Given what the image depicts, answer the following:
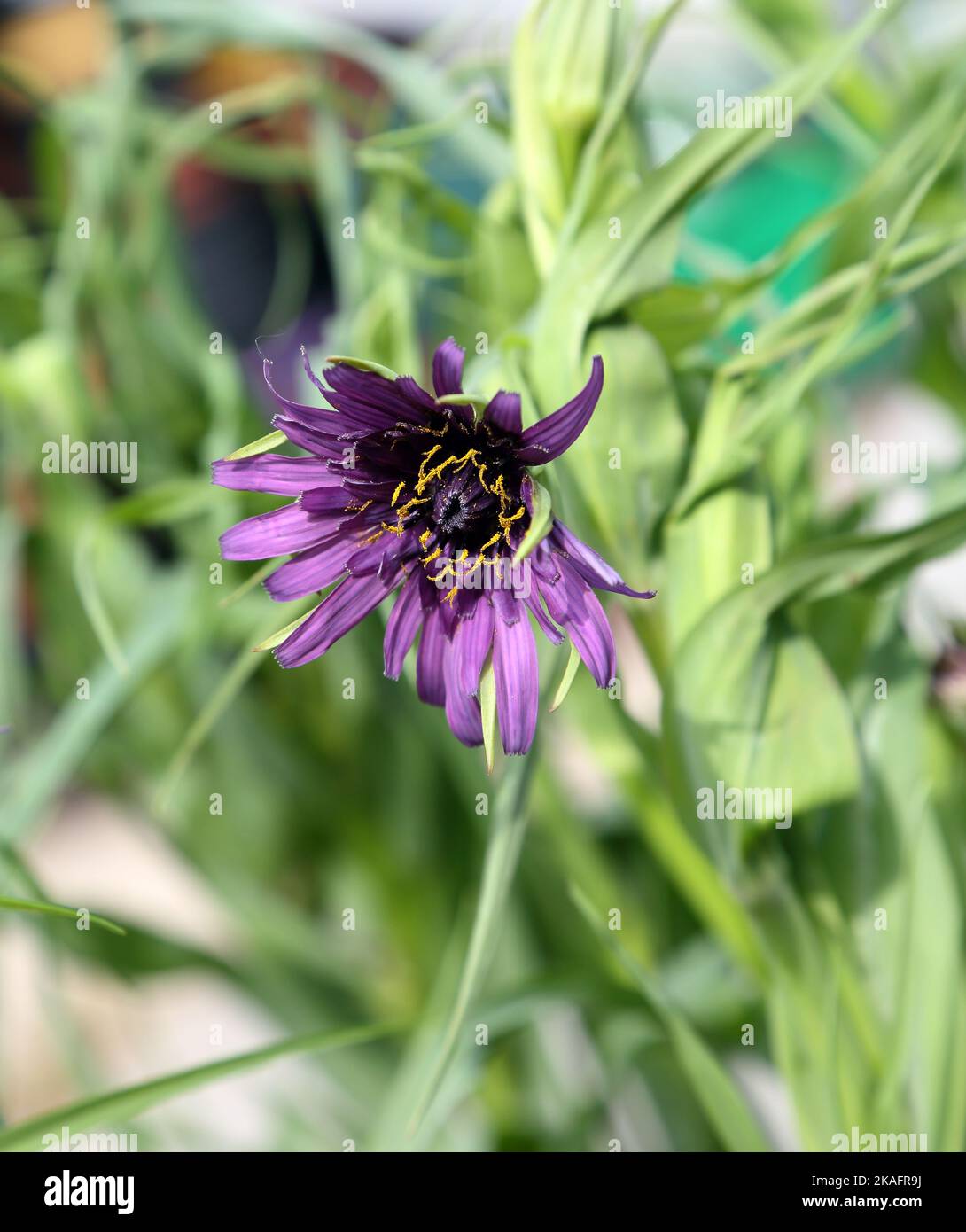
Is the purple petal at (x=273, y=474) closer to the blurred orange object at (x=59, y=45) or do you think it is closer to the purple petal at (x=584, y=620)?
the purple petal at (x=584, y=620)

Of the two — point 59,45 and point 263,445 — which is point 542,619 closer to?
point 263,445

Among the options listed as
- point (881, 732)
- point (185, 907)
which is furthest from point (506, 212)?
point (185, 907)

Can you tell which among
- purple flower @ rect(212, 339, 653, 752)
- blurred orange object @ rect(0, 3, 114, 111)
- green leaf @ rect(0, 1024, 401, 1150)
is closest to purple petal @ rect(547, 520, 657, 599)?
purple flower @ rect(212, 339, 653, 752)

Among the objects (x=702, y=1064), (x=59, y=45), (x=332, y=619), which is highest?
(x=59, y=45)

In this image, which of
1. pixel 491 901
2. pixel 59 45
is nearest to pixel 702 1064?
pixel 491 901

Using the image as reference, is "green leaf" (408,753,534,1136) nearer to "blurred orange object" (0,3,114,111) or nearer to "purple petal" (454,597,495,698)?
"purple petal" (454,597,495,698)
